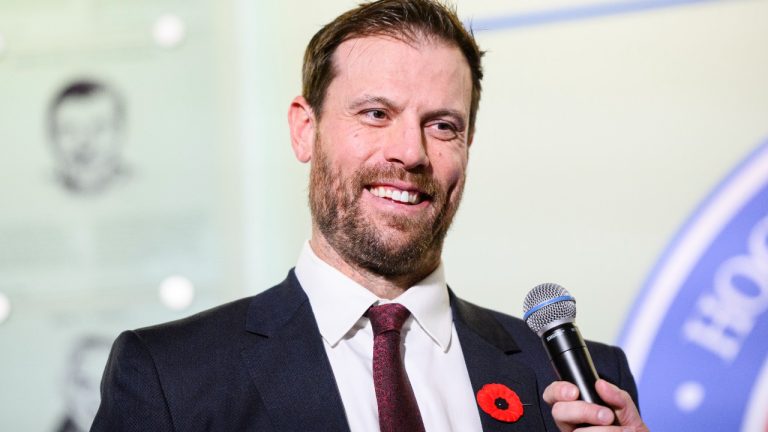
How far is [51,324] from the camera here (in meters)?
2.67

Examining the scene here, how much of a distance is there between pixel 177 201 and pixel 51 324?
1.74 feet

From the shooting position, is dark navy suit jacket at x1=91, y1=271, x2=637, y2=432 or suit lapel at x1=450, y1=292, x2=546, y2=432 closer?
dark navy suit jacket at x1=91, y1=271, x2=637, y2=432

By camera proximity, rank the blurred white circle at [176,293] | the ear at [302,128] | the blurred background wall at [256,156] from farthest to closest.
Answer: the blurred white circle at [176,293] → the blurred background wall at [256,156] → the ear at [302,128]

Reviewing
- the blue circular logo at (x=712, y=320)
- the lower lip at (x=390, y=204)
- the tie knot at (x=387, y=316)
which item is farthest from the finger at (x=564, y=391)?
the blue circular logo at (x=712, y=320)

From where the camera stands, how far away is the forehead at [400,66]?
1.68 meters

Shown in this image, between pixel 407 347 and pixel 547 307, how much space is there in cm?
41

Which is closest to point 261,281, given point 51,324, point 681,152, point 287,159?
point 287,159

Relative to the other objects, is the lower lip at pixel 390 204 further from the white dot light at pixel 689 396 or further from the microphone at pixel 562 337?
the white dot light at pixel 689 396

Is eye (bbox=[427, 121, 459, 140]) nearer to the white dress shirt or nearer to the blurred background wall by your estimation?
the white dress shirt

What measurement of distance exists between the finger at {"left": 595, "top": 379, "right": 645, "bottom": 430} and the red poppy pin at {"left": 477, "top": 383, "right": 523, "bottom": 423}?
33 centimetres

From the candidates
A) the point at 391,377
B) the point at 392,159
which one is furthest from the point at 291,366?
the point at 392,159

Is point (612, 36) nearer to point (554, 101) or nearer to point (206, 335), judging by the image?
point (554, 101)

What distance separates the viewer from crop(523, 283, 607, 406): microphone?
123 cm

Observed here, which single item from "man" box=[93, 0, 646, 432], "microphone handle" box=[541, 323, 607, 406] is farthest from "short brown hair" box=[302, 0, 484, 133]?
"microphone handle" box=[541, 323, 607, 406]
